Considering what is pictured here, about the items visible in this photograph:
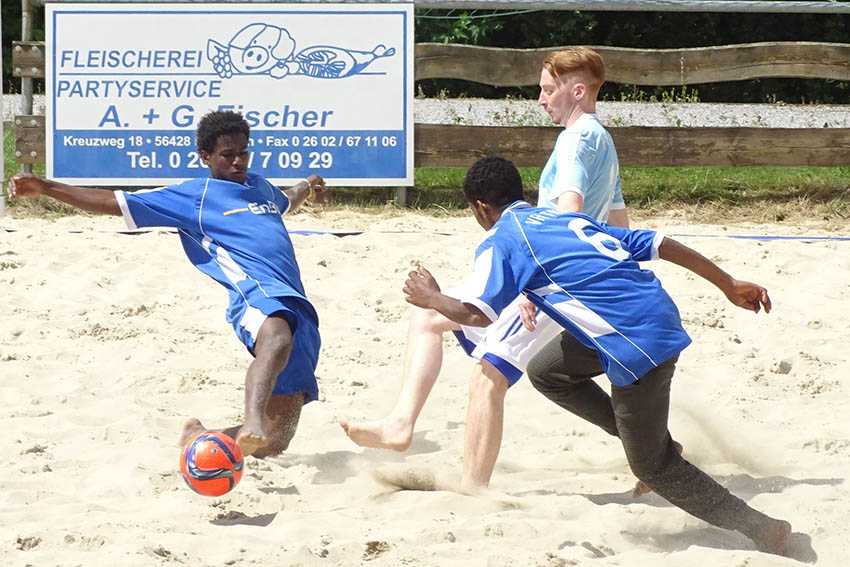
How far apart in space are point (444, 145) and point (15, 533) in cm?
605

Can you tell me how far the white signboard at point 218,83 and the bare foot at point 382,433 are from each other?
4.64 metres

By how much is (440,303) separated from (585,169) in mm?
1085

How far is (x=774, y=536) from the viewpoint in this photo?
419cm

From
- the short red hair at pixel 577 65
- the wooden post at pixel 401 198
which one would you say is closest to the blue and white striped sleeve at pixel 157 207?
the short red hair at pixel 577 65

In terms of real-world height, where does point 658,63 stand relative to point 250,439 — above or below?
above

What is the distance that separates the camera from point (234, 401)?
603 centimetres

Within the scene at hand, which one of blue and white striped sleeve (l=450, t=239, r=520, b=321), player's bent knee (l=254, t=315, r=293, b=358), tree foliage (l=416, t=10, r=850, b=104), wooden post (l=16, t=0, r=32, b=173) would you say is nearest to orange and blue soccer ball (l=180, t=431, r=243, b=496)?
player's bent knee (l=254, t=315, r=293, b=358)

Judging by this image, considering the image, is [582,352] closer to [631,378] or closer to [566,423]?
[631,378]

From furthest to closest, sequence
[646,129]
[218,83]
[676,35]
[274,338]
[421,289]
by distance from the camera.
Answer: [676,35] < [646,129] < [218,83] < [274,338] < [421,289]

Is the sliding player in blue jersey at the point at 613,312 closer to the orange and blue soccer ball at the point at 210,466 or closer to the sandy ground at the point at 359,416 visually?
the sandy ground at the point at 359,416

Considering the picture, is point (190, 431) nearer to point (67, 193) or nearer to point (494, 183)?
point (67, 193)

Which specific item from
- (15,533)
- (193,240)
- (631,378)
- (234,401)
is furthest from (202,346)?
(631,378)

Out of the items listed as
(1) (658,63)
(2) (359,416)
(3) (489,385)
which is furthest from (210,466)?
(1) (658,63)

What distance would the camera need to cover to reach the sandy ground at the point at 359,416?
4223mm
